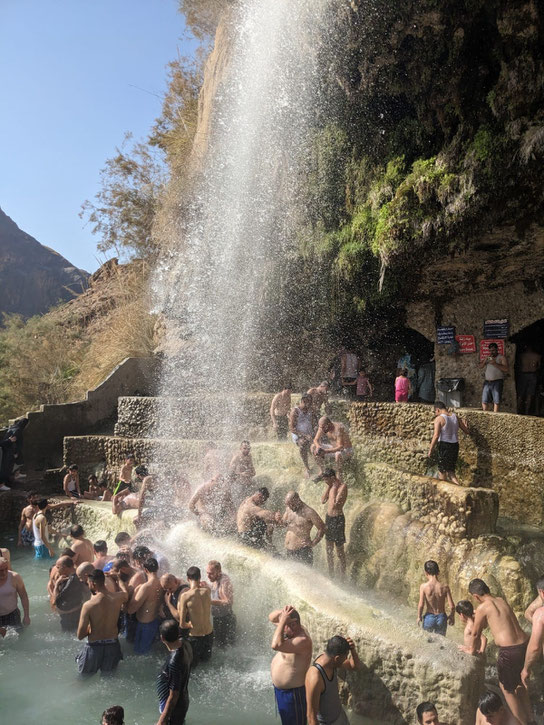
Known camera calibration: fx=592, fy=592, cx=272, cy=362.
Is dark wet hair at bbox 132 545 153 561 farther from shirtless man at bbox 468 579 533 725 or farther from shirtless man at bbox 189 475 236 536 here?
shirtless man at bbox 468 579 533 725

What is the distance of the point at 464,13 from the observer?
876 cm

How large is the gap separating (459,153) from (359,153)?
348 centimetres

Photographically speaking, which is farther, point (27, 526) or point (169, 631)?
point (27, 526)

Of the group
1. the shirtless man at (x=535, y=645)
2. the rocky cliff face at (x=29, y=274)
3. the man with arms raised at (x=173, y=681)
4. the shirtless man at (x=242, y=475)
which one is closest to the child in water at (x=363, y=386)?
the shirtless man at (x=242, y=475)

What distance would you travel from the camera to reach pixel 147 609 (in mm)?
6867

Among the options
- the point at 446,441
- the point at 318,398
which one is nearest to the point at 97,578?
the point at 446,441

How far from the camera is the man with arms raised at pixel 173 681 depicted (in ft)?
16.0

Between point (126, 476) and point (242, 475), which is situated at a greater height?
point (242, 475)

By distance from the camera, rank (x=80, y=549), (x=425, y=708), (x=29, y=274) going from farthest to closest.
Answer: (x=29, y=274), (x=80, y=549), (x=425, y=708)

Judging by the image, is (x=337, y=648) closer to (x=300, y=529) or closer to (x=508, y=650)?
(x=508, y=650)

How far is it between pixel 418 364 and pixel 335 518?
7.53 metres

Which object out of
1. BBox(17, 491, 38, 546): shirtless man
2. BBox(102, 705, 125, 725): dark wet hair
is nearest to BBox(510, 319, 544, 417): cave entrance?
BBox(102, 705, 125, 725): dark wet hair

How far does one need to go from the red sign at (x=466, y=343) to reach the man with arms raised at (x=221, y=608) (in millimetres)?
7092

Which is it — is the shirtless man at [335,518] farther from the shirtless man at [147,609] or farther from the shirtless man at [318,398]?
the shirtless man at [318,398]
